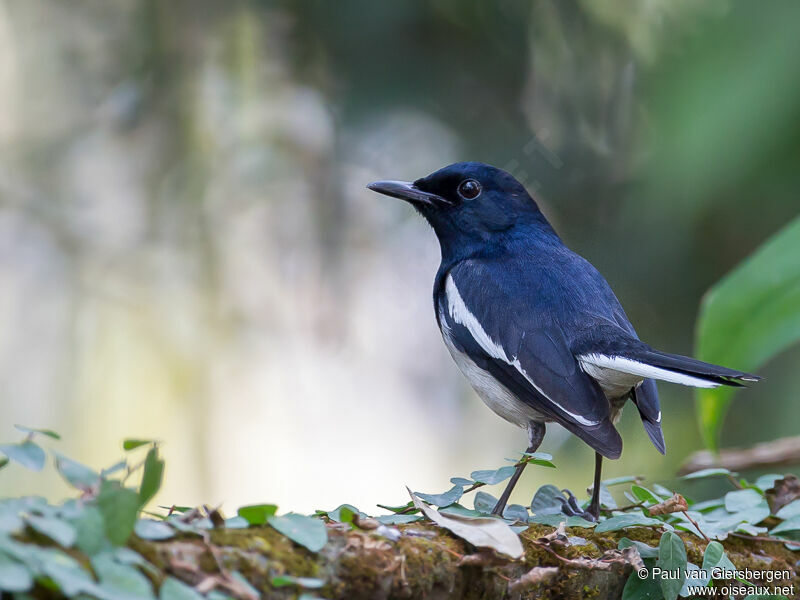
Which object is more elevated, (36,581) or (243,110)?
(243,110)

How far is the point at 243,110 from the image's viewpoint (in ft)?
21.2

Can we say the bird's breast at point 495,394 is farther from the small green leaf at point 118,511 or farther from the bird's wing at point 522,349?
the small green leaf at point 118,511

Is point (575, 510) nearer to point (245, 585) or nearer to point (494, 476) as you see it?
point (494, 476)

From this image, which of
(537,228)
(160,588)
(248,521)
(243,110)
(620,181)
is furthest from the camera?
(243,110)

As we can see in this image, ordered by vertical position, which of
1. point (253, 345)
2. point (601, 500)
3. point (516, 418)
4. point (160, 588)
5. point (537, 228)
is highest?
point (537, 228)

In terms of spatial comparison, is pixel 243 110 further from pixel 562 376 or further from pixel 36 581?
pixel 36 581

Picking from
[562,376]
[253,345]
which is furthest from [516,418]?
[253,345]

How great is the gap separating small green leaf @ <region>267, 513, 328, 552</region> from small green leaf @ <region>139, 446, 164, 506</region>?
0.26 m

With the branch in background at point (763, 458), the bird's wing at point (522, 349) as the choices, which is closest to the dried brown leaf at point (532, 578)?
the bird's wing at point (522, 349)

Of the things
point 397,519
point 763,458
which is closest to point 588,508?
point 397,519

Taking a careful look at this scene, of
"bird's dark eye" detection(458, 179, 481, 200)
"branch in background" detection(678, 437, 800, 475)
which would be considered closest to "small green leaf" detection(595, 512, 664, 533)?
"branch in background" detection(678, 437, 800, 475)

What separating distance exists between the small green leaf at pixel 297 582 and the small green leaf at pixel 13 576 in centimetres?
45

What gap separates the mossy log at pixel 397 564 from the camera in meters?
1.60

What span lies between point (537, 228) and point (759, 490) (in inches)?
50.5
